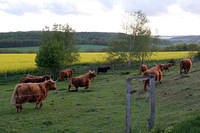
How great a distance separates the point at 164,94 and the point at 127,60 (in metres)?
37.2

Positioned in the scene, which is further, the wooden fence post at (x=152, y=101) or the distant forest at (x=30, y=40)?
the distant forest at (x=30, y=40)

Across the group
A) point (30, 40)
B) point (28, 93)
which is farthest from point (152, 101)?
point (30, 40)

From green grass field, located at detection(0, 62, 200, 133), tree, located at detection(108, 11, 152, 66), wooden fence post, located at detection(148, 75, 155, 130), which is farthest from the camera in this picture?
tree, located at detection(108, 11, 152, 66)

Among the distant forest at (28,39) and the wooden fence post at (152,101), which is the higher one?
the distant forest at (28,39)

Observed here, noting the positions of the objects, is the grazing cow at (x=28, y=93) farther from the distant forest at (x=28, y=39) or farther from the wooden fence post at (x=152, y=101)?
the distant forest at (x=28, y=39)

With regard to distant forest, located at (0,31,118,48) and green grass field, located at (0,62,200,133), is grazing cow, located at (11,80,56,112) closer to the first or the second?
green grass field, located at (0,62,200,133)

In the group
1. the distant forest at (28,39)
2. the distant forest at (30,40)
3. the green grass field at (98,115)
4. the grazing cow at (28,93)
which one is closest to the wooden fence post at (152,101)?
the green grass field at (98,115)

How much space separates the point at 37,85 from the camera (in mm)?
13703

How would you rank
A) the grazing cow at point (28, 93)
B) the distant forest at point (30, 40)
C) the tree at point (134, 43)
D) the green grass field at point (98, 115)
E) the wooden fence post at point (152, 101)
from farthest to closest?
1. the distant forest at point (30, 40)
2. the tree at point (134, 43)
3. the grazing cow at point (28, 93)
4. the green grass field at point (98, 115)
5. the wooden fence post at point (152, 101)

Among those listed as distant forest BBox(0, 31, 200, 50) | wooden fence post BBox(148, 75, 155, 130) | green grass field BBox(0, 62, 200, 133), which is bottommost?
green grass field BBox(0, 62, 200, 133)

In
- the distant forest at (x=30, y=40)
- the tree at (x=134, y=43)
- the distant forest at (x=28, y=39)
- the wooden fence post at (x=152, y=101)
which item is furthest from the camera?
the distant forest at (x=28, y=39)

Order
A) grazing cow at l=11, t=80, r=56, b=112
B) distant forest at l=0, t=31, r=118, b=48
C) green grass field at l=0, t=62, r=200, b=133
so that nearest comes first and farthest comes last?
green grass field at l=0, t=62, r=200, b=133, grazing cow at l=11, t=80, r=56, b=112, distant forest at l=0, t=31, r=118, b=48

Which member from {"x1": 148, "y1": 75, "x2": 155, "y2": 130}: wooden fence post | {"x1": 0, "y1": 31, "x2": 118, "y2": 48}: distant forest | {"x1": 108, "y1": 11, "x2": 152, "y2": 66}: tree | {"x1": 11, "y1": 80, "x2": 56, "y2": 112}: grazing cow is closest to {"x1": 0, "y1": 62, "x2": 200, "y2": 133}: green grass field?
{"x1": 148, "y1": 75, "x2": 155, "y2": 130}: wooden fence post

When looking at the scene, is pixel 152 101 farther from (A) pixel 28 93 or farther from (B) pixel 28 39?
(B) pixel 28 39
